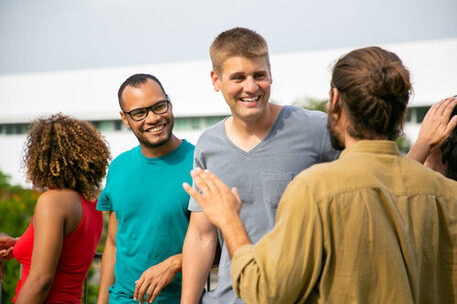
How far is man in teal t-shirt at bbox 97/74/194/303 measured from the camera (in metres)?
2.91

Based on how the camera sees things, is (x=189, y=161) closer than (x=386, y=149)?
No

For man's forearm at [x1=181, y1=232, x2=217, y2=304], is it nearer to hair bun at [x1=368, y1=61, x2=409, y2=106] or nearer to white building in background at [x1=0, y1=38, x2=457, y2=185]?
hair bun at [x1=368, y1=61, x2=409, y2=106]

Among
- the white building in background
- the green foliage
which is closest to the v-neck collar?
the green foliage

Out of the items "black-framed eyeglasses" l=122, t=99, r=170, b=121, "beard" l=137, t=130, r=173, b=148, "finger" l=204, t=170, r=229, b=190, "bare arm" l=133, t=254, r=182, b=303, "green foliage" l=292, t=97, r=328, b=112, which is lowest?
"green foliage" l=292, t=97, r=328, b=112

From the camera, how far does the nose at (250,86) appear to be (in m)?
2.45

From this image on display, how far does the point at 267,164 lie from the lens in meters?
2.44

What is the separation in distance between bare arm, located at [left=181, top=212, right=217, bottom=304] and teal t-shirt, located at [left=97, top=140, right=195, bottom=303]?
0.28 meters

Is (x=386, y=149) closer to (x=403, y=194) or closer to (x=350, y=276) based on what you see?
(x=403, y=194)

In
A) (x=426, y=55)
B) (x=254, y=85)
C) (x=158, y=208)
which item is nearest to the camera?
(x=254, y=85)

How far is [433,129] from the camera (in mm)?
2461

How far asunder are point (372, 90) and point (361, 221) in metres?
0.45

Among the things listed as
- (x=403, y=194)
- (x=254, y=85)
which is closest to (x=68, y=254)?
(x=254, y=85)

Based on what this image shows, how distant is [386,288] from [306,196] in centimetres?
41

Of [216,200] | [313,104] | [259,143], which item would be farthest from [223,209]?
[313,104]
